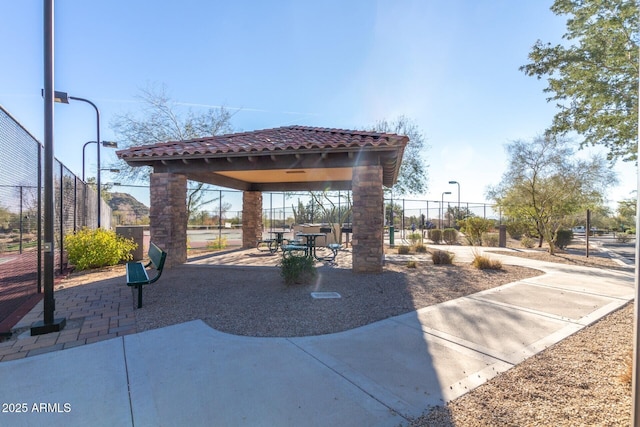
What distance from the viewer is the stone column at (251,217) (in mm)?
13656

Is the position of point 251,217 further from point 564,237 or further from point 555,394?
point 564,237

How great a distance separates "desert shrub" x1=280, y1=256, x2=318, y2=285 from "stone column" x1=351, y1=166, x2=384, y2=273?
1.58 m

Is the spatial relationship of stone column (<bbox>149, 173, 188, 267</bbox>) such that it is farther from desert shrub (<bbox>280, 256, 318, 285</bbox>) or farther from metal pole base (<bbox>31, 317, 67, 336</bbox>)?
metal pole base (<bbox>31, 317, 67, 336</bbox>)

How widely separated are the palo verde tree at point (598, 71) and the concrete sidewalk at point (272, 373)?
659 cm

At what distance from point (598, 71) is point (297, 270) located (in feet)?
30.6

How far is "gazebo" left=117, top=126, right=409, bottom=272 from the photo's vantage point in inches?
282

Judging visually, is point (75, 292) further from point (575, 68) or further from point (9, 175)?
point (575, 68)

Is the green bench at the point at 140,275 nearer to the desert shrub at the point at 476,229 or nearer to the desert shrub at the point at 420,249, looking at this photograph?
the desert shrub at the point at 420,249

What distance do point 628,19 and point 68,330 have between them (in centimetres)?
1307

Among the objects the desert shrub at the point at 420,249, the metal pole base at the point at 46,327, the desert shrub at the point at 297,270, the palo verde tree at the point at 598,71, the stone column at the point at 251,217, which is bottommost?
the desert shrub at the point at 420,249

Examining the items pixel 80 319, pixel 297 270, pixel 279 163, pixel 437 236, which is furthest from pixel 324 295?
pixel 437 236

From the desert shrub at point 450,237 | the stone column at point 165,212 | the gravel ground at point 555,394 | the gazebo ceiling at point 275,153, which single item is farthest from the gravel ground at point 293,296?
the desert shrub at point 450,237

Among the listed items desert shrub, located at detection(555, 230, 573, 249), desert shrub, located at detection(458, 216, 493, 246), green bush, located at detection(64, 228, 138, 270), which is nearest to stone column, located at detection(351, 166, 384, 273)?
green bush, located at detection(64, 228, 138, 270)

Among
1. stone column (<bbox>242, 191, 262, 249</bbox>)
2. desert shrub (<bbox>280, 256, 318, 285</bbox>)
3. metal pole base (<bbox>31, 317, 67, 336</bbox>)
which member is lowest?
metal pole base (<bbox>31, 317, 67, 336</bbox>)
